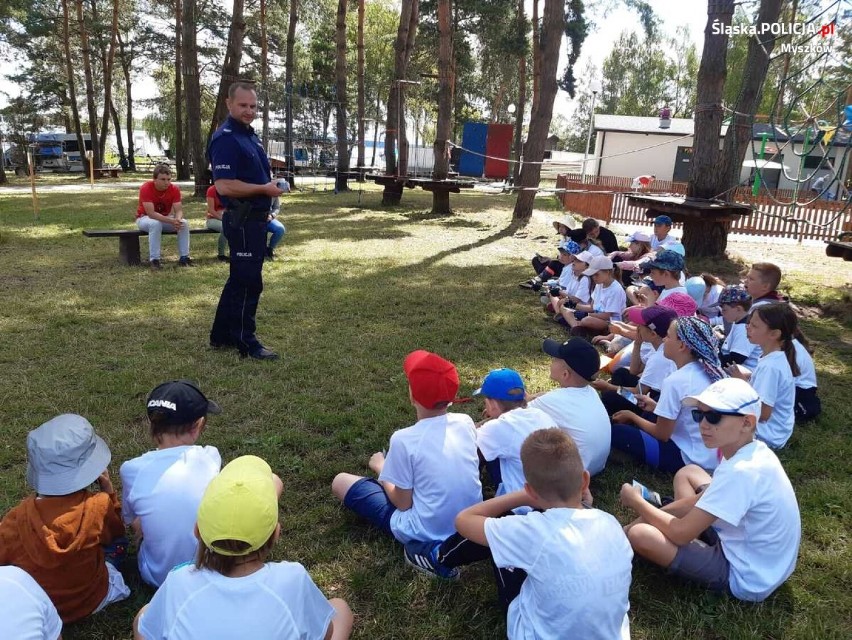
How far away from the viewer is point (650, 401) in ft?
11.9

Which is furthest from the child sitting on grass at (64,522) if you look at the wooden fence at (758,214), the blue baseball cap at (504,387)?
the wooden fence at (758,214)

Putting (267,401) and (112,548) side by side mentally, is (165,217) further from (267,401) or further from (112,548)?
(112,548)

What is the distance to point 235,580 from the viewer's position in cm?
163

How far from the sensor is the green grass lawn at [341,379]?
2400 millimetres

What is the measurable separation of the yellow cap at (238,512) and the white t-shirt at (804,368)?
3.32 m

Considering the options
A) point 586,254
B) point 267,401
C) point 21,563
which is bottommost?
point 267,401

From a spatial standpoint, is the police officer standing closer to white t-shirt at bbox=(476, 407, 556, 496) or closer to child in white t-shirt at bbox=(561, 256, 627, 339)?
white t-shirt at bbox=(476, 407, 556, 496)

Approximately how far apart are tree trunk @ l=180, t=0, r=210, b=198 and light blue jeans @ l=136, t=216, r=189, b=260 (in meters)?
9.10

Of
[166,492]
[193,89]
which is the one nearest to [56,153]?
[193,89]

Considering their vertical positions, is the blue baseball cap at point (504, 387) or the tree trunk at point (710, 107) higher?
the tree trunk at point (710, 107)

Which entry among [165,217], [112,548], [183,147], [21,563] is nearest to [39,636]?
[21,563]

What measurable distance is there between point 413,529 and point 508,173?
28.7 m

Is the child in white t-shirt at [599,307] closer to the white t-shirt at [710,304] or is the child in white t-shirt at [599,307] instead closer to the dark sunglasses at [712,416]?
the white t-shirt at [710,304]

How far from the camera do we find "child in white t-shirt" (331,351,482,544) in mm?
2520
